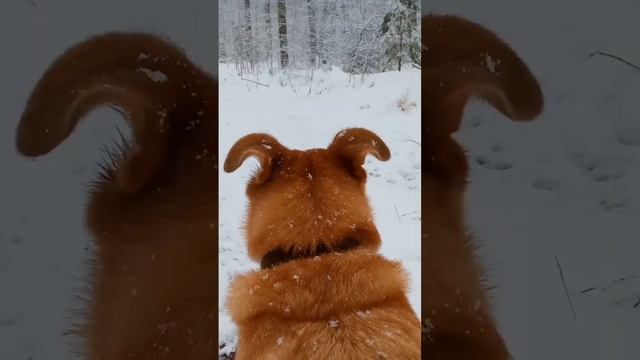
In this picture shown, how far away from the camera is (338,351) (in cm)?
94

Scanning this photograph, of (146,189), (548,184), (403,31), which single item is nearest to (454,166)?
(548,184)

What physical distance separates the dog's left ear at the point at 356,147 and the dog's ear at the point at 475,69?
18 cm

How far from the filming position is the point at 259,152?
110cm

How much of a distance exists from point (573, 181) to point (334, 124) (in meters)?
0.94

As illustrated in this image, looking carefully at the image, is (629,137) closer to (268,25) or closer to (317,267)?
(317,267)

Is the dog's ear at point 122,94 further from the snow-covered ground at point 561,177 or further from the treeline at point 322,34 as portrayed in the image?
the treeline at point 322,34

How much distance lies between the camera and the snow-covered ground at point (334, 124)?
4.88ft

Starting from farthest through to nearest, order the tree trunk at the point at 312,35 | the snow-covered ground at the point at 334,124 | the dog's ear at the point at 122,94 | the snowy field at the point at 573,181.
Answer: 1. the tree trunk at the point at 312,35
2. the snow-covered ground at the point at 334,124
3. the snowy field at the point at 573,181
4. the dog's ear at the point at 122,94

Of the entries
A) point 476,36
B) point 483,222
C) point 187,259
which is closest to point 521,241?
point 483,222

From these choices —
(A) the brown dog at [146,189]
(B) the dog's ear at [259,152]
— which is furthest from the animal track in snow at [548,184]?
(A) the brown dog at [146,189]

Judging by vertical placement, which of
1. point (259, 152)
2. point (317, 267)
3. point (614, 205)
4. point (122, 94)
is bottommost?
point (317, 267)

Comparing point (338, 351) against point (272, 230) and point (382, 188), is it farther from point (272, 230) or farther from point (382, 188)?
point (382, 188)

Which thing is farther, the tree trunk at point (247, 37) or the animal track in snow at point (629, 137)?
the tree trunk at point (247, 37)

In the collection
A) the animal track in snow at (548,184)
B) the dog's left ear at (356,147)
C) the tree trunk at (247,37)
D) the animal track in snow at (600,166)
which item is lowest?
the animal track in snow at (548,184)
